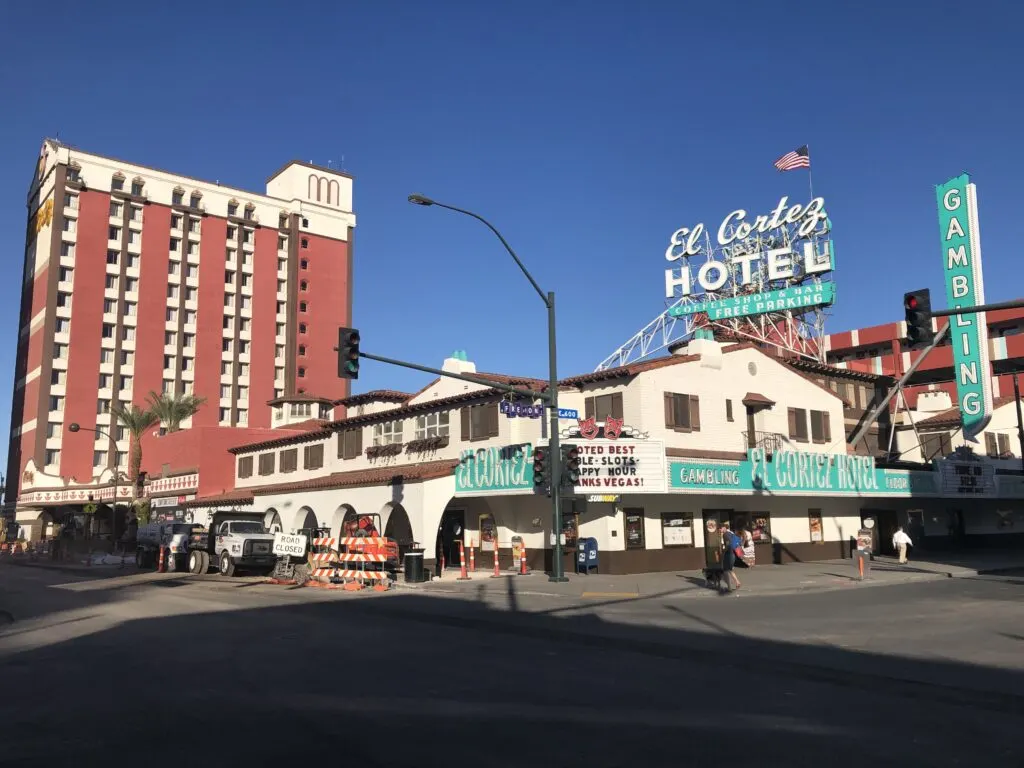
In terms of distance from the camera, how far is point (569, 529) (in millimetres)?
30359

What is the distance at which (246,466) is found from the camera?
52281 millimetres

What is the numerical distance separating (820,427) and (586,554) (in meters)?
15.2

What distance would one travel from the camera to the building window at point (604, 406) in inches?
1237

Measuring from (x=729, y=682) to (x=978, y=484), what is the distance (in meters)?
37.2

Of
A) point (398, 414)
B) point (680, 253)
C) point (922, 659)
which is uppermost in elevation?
point (680, 253)

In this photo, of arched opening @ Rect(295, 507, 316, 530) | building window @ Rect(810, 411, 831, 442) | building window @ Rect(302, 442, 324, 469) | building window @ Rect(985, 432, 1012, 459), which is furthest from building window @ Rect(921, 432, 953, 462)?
arched opening @ Rect(295, 507, 316, 530)

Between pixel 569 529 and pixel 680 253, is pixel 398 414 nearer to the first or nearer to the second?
pixel 569 529

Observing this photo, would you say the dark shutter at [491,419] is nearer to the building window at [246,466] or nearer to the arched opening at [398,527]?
the arched opening at [398,527]

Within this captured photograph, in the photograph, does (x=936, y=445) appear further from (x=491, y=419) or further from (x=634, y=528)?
(x=491, y=419)

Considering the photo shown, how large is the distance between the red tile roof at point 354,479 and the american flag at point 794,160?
2886cm

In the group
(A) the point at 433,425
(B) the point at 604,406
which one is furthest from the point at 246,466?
(B) the point at 604,406

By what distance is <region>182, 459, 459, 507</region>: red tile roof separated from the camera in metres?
32.6

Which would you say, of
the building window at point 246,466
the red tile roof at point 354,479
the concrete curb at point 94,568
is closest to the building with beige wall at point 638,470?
the red tile roof at point 354,479

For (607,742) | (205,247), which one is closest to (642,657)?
(607,742)
